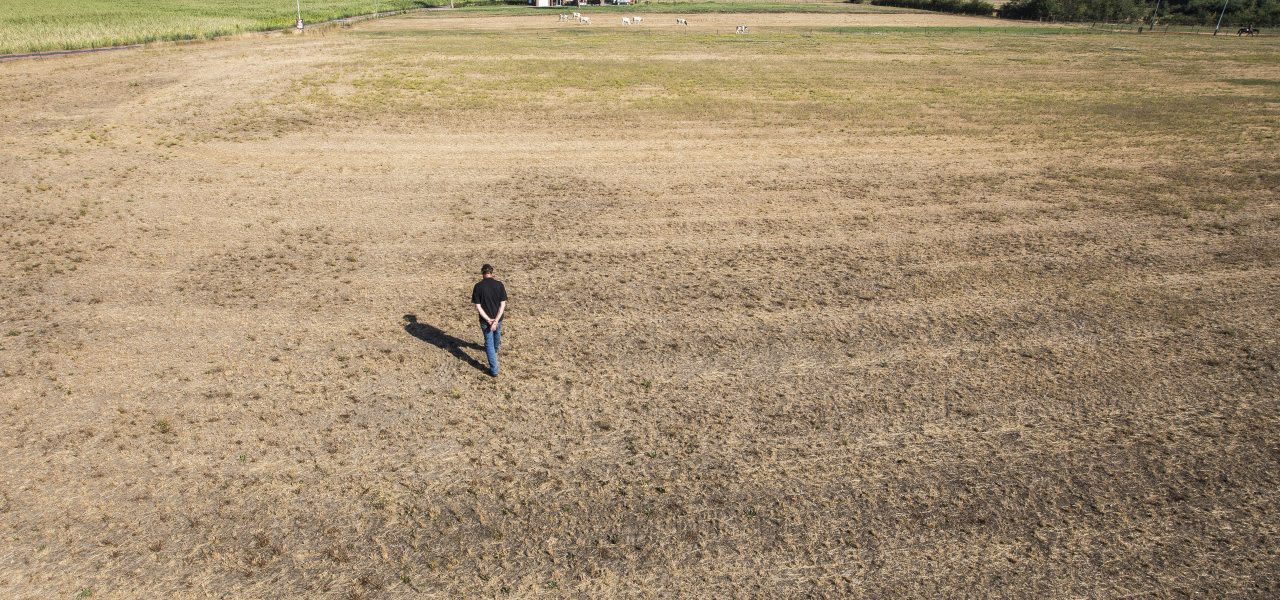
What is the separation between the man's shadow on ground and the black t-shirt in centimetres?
129

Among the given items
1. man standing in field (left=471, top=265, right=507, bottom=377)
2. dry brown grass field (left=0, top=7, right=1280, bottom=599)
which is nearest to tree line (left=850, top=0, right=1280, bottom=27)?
dry brown grass field (left=0, top=7, right=1280, bottom=599)

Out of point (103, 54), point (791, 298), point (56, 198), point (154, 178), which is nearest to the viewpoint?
point (791, 298)

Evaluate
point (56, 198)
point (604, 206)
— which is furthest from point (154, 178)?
point (604, 206)

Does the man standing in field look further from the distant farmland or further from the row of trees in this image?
the row of trees

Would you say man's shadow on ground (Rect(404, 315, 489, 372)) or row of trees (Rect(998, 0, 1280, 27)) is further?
row of trees (Rect(998, 0, 1280, 27))

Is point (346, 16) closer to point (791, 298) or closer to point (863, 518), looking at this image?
point (791, 298)

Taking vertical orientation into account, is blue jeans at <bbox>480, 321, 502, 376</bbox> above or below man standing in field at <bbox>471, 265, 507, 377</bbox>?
below

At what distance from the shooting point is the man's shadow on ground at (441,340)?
10.8 metres

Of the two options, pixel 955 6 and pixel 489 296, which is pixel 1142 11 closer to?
pixel 955 6

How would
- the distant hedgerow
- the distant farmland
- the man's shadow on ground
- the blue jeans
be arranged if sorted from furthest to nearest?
the distant hedgerow → the distant farmland → the man's shadow on ground → the blue jeans

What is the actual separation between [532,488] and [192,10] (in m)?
101

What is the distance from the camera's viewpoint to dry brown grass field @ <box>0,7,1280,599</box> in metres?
7.20

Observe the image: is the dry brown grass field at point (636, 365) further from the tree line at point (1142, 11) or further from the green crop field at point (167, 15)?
the tree line at point (1142, 11)

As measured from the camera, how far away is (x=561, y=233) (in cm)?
1609
